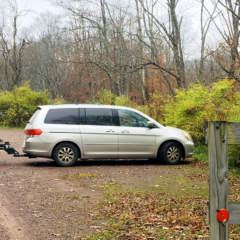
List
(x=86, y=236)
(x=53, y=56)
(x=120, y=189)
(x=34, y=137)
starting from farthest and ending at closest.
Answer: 1. (x=53, y=56)
2. (x=34, y=137)
3. (x=120, y=189)
4. (x=86, y=236)

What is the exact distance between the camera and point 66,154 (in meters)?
12.9

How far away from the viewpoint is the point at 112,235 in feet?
19.5

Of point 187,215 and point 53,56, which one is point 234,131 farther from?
point 53,56

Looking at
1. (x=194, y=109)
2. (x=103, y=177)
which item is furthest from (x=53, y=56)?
(x=103, y=177)

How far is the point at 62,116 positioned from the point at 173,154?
3610mm

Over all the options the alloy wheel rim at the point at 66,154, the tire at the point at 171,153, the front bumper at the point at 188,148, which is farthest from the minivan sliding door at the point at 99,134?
the front bumper at the point at 188,148

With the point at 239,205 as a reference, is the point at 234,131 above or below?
above

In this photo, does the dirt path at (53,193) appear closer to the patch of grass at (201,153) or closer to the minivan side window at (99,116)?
the minivan side window at (99,116)

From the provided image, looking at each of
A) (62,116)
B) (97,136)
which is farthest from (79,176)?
(62,116)

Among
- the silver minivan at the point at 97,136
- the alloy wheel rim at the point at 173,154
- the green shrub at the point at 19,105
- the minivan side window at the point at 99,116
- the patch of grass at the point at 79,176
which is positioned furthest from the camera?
the green shrub at the point at 19,105

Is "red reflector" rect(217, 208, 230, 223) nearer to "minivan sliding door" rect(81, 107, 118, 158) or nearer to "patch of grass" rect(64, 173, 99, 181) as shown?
"patch of grass" rect(64, 173, 99, 181)

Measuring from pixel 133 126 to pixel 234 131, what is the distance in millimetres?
9853

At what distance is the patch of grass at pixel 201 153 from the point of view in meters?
14.9

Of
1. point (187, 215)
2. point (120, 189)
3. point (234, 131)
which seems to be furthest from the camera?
point (120, 189)
